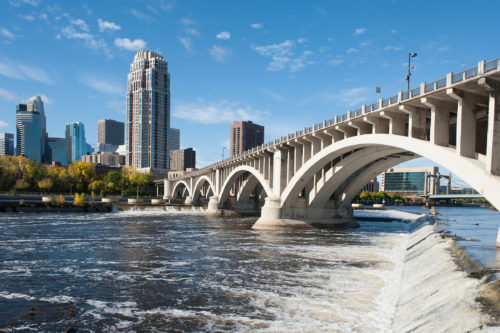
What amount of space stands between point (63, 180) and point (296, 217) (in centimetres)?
10555

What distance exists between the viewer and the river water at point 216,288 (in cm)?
1450

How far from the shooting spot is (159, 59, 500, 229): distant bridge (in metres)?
21.7

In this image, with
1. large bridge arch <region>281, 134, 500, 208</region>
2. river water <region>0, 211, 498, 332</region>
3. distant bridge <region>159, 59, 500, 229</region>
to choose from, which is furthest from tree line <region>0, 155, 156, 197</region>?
river water <region>0, 211, 498, 332</region>

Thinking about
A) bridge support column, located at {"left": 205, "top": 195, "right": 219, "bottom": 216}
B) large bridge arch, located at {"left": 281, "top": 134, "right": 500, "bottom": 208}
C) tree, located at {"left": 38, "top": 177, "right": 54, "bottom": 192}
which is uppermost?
large bridge arch, located at {"left": 281, "top": 134, "right": 500, "bottom": 208}

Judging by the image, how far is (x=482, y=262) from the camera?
752 inches

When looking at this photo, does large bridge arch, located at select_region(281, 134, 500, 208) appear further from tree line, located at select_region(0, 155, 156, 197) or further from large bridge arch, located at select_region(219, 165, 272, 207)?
tree line, located at select_region(0, 155, 156, 197)

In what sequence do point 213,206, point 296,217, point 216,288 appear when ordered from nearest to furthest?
point 216,288
point 296,217
point 213,206

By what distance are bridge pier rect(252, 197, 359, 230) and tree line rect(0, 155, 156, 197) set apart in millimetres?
75424

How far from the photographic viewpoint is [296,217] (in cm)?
5203

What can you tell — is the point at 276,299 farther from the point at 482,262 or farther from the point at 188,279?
the point at 482,262

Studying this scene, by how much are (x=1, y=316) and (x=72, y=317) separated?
2.83m

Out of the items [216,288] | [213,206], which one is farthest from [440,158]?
[213,206]

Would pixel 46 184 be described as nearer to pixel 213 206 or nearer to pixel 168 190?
pixel 168 190

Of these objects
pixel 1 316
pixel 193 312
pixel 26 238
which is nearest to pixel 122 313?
pixel 193 312
